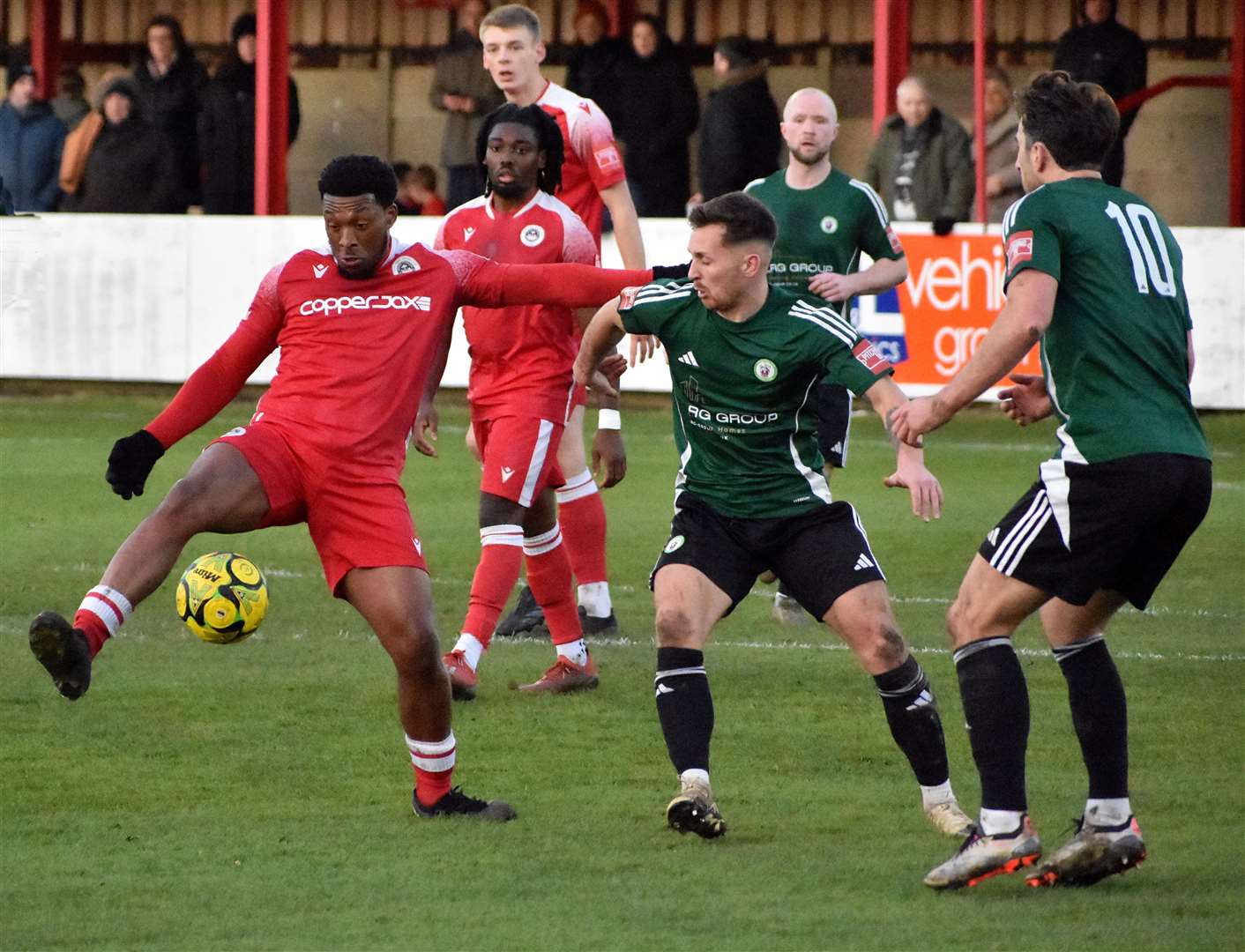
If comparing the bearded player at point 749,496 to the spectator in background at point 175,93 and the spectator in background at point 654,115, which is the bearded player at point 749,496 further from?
the spectator in background at point 175,93

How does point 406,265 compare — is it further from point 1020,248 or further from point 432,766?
point 1020,248

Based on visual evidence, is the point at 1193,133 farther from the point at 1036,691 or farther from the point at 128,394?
the point at 1036,691

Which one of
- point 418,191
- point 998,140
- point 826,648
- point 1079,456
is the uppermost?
point 998,140

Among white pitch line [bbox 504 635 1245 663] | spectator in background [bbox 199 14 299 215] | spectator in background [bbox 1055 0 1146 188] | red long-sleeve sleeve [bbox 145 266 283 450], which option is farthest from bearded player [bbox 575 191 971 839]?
spectator in background [bbox 199 14 299 215]

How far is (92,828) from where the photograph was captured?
6.10 metres

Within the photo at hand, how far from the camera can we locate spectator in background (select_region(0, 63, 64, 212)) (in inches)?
763

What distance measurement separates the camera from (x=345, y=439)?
20.4 ft

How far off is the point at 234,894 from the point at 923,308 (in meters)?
11.4

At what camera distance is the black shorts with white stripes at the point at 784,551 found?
6.07m

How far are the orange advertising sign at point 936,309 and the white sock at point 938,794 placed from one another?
10089mm

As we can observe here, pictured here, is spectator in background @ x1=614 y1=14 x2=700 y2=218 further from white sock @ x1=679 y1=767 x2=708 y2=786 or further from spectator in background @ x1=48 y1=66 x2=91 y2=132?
white sock @ x1=679 y1=767 x2=708 y2=786

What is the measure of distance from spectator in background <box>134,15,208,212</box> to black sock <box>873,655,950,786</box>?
1381 centimetres

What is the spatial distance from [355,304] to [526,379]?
75.8 inches

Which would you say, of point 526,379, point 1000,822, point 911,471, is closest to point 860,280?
point 526,379
